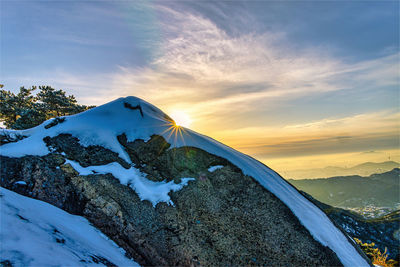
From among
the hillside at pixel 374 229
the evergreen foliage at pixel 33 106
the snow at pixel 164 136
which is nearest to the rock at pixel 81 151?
the snow at pixel 164 136

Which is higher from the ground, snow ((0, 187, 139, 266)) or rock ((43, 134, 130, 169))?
rock ((43, 134, 130, 169))

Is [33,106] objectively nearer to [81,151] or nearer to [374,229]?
[81,151]

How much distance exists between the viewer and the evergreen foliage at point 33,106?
27203mm

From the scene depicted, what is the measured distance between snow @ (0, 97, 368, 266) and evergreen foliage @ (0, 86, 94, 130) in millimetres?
20283

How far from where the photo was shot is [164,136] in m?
11.8

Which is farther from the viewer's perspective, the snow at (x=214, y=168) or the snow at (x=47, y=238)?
the snow at (x=214, y=168)

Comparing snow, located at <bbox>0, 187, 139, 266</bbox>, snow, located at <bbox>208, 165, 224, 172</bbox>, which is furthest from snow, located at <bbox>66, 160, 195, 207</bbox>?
snow, located at <bbox>0, 187, 139, 266</bbox>

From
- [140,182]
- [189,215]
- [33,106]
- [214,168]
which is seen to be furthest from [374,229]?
[33,106]

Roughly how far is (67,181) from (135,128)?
4.70 metres

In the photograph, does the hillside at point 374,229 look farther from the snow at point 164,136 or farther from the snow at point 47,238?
the snow at point 47,238

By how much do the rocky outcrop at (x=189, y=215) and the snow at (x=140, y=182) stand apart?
251mm

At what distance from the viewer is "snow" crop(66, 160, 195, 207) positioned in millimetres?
9289

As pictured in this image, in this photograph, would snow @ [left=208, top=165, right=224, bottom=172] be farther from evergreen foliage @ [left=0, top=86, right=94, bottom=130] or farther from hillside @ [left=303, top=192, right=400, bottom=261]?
hillside @ [left=303, top=192, right=400, bottom=261]

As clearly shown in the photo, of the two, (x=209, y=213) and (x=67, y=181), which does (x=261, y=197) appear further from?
(x=67, y=181)
